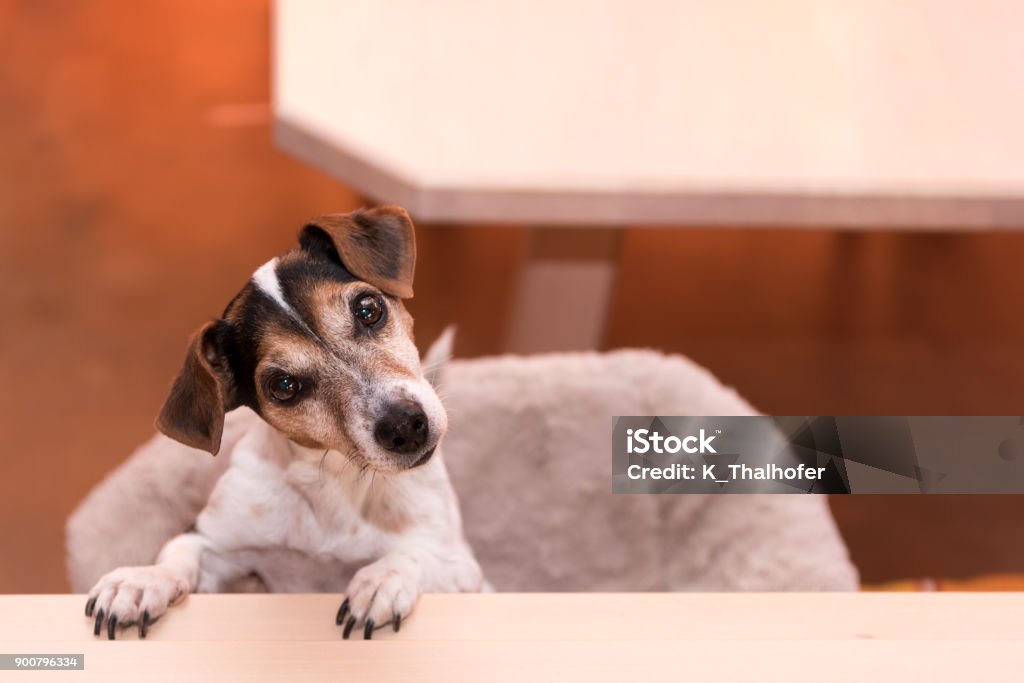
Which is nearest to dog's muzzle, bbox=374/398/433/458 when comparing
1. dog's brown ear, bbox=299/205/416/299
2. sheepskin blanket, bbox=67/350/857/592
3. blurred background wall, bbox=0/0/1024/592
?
dog's brown ear, bbox=299/205/416/299

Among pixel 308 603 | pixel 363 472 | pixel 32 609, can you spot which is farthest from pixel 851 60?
pixel 32 609

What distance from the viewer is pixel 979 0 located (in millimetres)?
2203

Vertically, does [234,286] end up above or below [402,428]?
below

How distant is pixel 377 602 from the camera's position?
95 cm

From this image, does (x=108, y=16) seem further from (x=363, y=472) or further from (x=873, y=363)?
(x=363, y=472)

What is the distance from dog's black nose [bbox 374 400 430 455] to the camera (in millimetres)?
955

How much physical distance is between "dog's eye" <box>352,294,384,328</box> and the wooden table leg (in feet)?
2.76

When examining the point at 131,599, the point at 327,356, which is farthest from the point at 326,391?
the point at 131,599

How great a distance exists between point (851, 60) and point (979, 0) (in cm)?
38

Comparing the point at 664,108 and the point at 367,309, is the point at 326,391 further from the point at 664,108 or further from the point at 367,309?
the point at 664,108

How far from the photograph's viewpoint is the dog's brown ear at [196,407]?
37.4 inches

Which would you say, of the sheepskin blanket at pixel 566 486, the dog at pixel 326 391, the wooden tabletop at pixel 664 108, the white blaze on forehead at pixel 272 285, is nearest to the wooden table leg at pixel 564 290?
Answer: the wooden tabletop at pixel 664 108

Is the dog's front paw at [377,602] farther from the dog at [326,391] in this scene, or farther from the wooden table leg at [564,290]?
the wooden table leg at [564,290]

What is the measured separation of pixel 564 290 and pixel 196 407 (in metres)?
1.07
